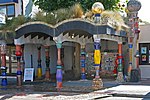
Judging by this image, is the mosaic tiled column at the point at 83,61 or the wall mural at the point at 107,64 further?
the wall mural at the point at 107,64

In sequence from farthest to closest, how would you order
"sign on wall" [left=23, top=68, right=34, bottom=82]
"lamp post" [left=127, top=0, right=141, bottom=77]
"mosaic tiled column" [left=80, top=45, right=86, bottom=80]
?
"mosaic tiled column" [left=80, top=45, right=86, bottom=80], "lamp post" [left=127, top=0, right=141, bottom=77], "sign on wall" [left=23, top=68, right=34, bottom=82]

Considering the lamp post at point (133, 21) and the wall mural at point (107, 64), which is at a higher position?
the lamp post at point (133, 21)

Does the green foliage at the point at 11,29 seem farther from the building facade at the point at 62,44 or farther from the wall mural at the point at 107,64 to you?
the wall mural at the point at 107,64

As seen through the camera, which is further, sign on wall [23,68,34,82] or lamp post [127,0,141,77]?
lamp post [127,0,141,77]

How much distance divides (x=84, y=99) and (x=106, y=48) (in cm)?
1053

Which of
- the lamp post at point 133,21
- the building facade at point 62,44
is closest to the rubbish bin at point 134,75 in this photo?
the lamp post at point 133,21

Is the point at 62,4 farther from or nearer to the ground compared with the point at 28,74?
farther from the ground

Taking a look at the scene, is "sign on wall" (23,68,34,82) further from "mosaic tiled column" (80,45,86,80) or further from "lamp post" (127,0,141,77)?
"lamp post" (127,0,141,77)

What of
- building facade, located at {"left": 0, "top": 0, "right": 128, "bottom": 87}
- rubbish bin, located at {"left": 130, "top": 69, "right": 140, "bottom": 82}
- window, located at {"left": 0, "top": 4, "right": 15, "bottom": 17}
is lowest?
rubbish bin, located at {"left": 130, "top": 69, "right": 140, "bottom": 82}

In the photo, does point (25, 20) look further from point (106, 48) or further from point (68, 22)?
point (106, 48)

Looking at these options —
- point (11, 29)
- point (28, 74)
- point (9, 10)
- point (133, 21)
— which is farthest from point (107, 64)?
point (9, 10)

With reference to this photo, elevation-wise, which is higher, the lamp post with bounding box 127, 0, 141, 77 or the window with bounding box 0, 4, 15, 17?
the window with bounding box 0, 4, 15, 17

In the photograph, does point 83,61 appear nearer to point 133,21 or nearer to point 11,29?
point 133,21

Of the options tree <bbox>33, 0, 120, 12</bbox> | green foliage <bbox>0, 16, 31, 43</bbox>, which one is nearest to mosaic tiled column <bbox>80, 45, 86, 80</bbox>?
tree <bbox>33, 0, 120, 12</bbox>
